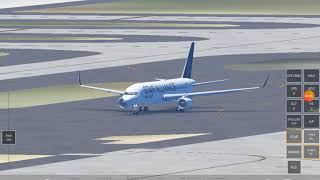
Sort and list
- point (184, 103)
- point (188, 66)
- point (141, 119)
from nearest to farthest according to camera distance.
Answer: point (141, 119) < point (184, 103) < point (188, 66)

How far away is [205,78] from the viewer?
6083 inches

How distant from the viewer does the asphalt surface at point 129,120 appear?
97.9 metres

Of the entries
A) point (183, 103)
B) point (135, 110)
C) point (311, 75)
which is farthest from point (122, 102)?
point (311, 75)

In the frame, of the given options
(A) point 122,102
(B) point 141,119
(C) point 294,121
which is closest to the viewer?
(C) point 294,121

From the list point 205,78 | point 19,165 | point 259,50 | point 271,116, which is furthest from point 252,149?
point 259,50

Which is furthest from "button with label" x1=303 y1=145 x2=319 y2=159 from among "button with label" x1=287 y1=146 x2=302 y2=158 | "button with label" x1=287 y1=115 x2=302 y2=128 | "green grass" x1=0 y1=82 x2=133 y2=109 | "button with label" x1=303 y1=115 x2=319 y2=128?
"green grass" x1=0 y1=82 x2=133 y2=109

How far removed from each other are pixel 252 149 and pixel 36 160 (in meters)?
13.6

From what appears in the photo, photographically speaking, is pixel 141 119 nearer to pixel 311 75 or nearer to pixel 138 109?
pixel 138 109

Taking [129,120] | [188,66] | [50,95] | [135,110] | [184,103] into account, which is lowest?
[129,120]

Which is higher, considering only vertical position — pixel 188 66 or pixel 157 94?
pixel 188 66

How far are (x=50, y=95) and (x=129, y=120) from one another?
2359cm

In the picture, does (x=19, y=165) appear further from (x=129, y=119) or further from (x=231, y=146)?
(x=129, y=119)

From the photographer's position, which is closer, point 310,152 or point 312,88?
point 312,88

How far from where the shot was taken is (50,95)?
13788 centimetres
